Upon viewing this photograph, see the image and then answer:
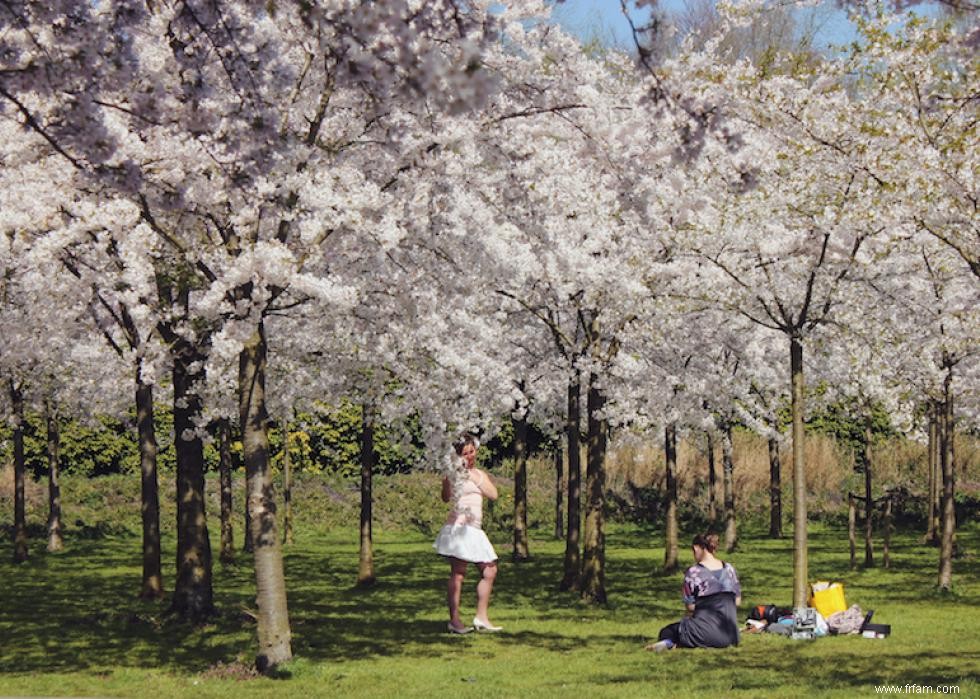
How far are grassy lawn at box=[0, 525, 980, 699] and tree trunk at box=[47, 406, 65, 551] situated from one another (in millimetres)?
2506

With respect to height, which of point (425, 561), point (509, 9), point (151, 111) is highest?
point (509, 9)

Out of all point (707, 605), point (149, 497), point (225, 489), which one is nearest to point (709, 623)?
point (707, 605)

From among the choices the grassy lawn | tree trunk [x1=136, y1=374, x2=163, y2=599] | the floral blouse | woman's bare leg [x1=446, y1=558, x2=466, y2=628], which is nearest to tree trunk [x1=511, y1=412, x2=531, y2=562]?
the grassy lawn

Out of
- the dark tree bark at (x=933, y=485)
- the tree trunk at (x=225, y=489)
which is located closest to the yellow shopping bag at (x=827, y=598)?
the dark tree bark at (x=933, y=485)

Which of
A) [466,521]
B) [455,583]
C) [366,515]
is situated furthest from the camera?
[366,515]

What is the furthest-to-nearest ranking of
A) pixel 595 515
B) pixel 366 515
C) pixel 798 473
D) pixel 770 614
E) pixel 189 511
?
pixel 366 515
pixel 595 515
pixel 798 473
pixel 189 511
pixel 770 614

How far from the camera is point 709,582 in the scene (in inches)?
527

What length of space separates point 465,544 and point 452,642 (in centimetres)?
116

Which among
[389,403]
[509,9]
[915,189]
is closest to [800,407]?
[915,189]

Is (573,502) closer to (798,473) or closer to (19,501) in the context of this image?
(798,473)

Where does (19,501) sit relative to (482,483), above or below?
below

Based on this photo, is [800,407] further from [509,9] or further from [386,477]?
[386,477]

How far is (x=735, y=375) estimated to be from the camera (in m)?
26.6

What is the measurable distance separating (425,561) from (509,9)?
1517cm
